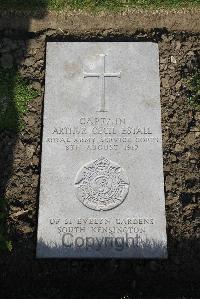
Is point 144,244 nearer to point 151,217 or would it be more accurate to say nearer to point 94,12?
point 151,217

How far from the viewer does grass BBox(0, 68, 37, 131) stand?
17.4ft

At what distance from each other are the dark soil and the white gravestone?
0.14m

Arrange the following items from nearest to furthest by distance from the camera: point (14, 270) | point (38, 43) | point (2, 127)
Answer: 1. point (14, 270)
2. point (2, 127)
3. point (38, 43)

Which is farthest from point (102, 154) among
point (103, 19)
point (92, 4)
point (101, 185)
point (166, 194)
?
point (92, 4)

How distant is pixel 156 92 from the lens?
5.31 meters

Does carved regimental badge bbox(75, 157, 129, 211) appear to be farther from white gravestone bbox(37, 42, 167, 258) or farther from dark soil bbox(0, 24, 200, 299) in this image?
dark soil bbox(0, 24, 200, 299)

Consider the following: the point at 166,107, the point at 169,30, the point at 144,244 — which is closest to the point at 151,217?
the point at 144,244

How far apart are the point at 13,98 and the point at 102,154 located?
131 cm

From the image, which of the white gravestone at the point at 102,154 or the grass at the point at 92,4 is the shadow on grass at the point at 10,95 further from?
the white gravestone at the point at 102,154

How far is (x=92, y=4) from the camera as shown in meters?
5.77

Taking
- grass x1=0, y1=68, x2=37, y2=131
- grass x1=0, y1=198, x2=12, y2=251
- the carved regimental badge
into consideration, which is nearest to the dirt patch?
grass x1=0, y1=68, x2=37, y2=131

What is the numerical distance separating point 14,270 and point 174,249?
5.66 feet

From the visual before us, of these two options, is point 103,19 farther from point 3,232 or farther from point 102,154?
point 3,232

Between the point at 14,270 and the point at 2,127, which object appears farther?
the point at 2,127
